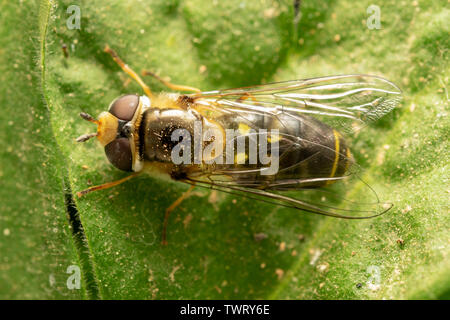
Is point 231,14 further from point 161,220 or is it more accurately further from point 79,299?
point 79,299

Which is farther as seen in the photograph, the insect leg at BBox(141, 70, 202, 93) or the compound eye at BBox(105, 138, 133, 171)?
the insect leg at BBox(141, 70, 202, 93)

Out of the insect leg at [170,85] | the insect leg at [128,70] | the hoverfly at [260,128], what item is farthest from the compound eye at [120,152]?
the insect leg at [170,85]

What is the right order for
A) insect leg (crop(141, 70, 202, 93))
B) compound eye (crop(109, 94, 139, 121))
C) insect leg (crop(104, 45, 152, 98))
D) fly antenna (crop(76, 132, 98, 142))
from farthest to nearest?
insect leg (crop(141, 70, 202, 93)), insect leg (crop(104, 45, 152, 98)), compound eye (crop(109, 94, 139, 121)), fly antenna (crop(76, 132, 98, 142))

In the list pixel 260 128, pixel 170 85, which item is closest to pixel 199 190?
pixel 260 128

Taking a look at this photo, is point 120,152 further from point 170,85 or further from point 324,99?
point 324,99

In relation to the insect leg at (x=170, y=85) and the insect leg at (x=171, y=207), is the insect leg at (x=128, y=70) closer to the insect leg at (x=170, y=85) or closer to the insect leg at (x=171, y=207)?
the insect leg at (x=170, y=85)

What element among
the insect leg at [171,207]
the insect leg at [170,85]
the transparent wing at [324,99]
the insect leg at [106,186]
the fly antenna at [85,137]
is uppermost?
the insect leg at [170,85]

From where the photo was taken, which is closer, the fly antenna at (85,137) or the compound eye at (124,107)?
the fly antenna at (85,137)

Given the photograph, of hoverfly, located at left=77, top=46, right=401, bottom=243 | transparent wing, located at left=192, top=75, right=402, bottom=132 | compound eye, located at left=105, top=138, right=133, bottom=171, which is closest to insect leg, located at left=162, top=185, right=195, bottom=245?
hoverfly, located at left=77, top=46, right=401, bottom=243

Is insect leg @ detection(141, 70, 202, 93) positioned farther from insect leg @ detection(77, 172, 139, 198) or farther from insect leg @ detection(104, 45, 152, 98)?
insect leg @ detection(77, 172, 139, 198)
